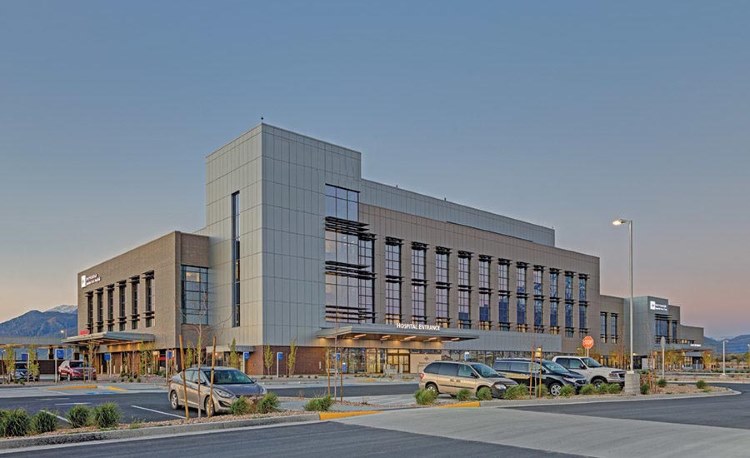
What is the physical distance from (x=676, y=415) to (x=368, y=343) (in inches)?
1919

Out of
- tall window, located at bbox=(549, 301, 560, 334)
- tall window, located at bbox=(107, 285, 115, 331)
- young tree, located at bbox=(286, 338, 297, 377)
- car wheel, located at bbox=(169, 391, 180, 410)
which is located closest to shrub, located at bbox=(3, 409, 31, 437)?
car wheel, located at bbox=(169, 391, 180, 410)

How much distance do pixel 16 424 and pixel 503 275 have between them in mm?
77963

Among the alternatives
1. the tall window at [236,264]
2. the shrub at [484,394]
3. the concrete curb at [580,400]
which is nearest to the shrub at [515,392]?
the concrete curb at [580,400]

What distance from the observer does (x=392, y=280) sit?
74500 millimetres

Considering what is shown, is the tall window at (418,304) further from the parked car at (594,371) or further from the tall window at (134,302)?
the parked car at (594,371)

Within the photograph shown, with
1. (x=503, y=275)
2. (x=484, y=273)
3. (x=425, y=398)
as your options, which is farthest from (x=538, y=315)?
(x=425, y=398)

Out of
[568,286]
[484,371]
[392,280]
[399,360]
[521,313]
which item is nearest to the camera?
[484,371]

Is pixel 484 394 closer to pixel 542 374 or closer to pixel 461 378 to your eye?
pixel 461 378

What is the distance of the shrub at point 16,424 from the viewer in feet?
49.8

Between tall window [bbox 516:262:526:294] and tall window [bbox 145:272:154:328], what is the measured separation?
4471 centimetres

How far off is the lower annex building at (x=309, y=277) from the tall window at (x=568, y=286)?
525 inches

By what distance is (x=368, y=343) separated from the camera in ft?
228

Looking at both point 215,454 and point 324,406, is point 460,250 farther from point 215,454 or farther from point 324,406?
point 215,454

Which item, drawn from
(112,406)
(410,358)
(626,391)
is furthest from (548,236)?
(112,406)
